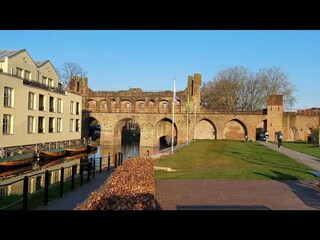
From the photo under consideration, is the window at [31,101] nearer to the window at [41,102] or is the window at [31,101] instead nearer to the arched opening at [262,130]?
the window at [41,102]

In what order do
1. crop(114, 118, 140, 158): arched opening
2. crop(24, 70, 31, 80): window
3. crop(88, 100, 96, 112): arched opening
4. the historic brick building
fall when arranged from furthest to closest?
crop(88, 100, 96, 112): arched opening < crop(114, 118, 140, 158): arched opening < the historic brick building < crop(24, 70, 31, 80): window

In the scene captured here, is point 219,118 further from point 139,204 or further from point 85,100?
point 139,204

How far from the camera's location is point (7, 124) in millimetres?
22719

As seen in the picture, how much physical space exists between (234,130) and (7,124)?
110ft

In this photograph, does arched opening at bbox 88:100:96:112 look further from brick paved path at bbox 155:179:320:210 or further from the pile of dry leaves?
the pile of dry leaves

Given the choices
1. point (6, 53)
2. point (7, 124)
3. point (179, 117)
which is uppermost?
point (6, 53)

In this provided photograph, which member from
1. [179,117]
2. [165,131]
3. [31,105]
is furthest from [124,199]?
[165,131]

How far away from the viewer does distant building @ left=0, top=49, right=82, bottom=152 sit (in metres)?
22.7

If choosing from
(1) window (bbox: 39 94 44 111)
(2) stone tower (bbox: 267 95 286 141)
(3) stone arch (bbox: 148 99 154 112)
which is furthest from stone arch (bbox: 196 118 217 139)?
(1) window (bbox: 39 94 44 111)

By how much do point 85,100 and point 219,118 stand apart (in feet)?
71.0

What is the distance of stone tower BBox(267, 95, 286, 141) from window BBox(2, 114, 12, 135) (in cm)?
3193

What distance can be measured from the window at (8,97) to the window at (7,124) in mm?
763

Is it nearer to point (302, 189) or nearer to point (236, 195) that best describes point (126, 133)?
point (302, 189)

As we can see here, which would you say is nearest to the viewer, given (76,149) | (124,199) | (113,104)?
(124,199)
